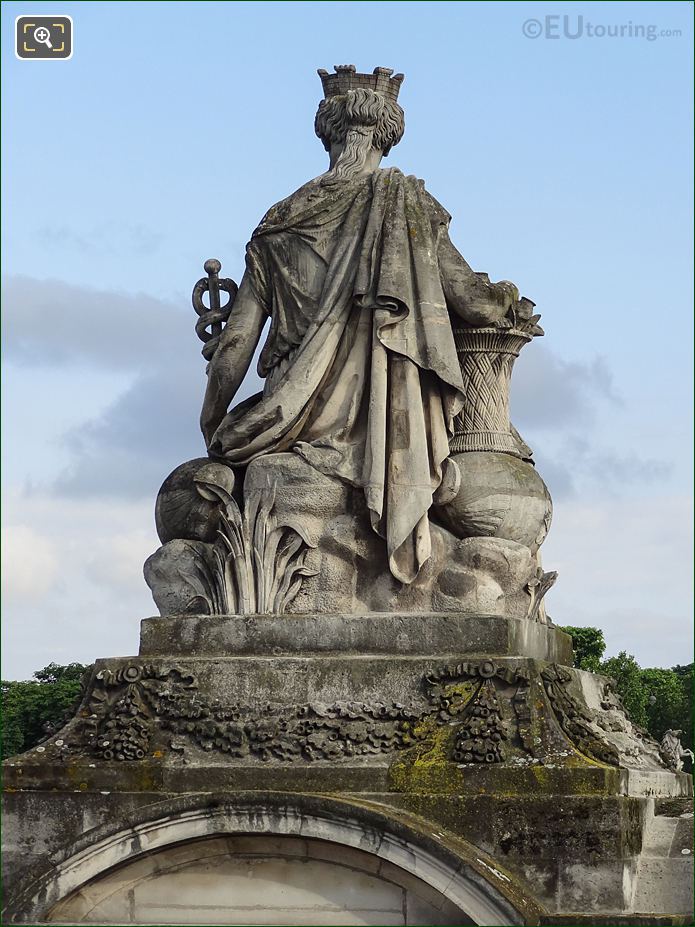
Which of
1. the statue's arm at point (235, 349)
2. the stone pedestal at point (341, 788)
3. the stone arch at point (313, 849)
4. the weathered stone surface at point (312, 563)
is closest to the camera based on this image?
the stone arch at point (313, 849)

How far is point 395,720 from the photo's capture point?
15.6m

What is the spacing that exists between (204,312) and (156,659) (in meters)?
3.67

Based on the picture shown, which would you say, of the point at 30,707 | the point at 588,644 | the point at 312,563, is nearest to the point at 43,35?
the point at 312,563

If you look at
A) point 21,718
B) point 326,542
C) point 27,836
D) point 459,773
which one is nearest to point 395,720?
point 459,773

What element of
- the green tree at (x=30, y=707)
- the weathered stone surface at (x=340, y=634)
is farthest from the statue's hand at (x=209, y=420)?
the green tree at (x=30, y=707)

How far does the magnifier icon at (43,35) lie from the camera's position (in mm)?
18517

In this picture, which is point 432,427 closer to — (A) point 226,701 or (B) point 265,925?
(A) point 226,701

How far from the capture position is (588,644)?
54750mm

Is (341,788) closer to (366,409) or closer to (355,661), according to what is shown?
(355,661)

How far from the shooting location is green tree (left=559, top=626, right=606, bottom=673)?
54.3m

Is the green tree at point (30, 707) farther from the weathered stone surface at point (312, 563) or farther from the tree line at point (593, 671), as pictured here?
the weathered stone surface at point (312, 563)

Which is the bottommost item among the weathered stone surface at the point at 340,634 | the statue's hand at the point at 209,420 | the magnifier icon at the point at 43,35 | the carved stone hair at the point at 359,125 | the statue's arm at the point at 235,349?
the weathered stone surface at the point at 340,634

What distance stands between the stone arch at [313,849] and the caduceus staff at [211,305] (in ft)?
15.7

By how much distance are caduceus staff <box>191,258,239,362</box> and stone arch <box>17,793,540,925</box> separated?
188 inches
